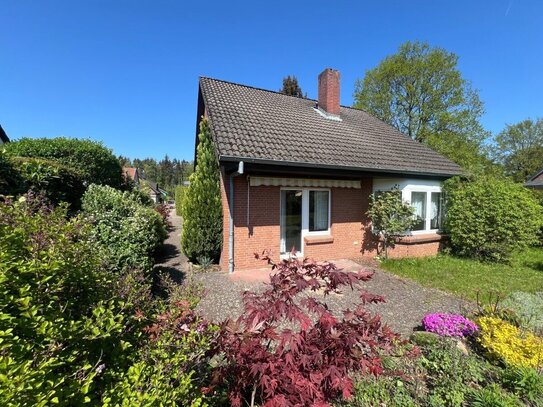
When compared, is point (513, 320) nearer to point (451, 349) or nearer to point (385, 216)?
point (451, 349)

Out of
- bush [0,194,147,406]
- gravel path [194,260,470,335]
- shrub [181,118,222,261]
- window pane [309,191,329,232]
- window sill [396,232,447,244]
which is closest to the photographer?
bush [0,194,147,406]

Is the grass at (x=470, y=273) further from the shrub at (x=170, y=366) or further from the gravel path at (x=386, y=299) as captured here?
the shrub at (x=170, y=366)

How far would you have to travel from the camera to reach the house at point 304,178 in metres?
8.68

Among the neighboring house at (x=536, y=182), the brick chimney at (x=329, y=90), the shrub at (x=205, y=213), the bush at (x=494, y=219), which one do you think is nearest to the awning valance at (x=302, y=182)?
the shrub at (x=205, y=213)

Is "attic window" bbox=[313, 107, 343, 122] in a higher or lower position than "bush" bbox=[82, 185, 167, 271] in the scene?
higher

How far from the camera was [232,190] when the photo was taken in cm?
848

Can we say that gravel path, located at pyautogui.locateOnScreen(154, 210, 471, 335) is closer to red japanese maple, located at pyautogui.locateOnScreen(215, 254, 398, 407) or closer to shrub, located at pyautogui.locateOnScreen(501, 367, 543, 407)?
shrub, located at pyautogui.locateOnScreen(501, 367, 543, 407)

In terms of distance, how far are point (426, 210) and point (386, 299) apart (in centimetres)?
634

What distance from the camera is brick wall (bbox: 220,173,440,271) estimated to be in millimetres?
8750

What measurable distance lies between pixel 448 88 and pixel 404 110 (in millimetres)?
4154

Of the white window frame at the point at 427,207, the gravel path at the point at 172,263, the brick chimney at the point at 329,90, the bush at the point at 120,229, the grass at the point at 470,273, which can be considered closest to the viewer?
the bush at the point at 120,229

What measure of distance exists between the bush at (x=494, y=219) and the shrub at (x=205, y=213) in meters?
9.47

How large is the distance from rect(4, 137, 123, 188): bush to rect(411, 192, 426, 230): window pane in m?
13.3

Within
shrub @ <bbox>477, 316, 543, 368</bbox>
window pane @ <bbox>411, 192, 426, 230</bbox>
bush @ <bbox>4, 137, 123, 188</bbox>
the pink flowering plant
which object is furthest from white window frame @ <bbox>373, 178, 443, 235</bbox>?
bush @ <bbox>4, 137, 123, 188</bbox>
